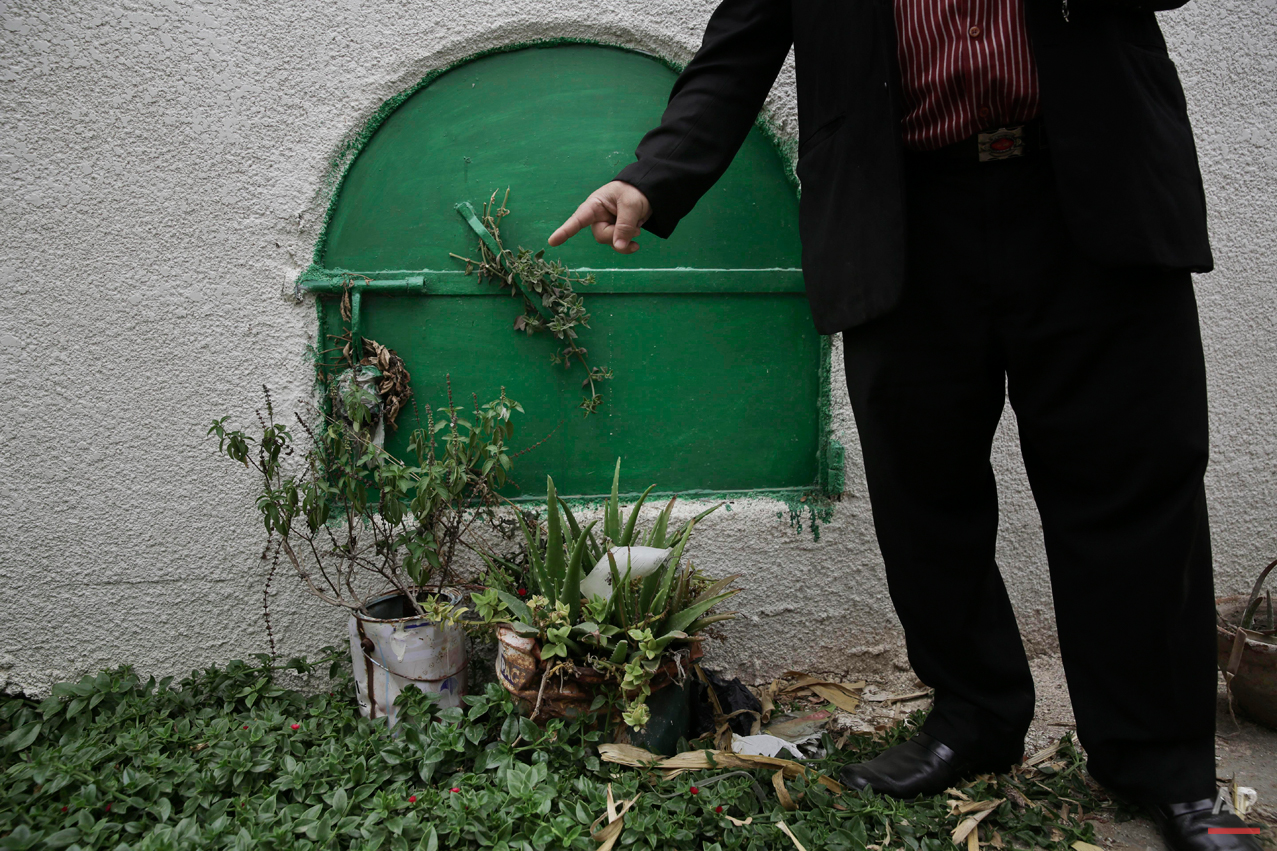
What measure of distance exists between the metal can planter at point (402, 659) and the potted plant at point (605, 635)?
177 millimetres

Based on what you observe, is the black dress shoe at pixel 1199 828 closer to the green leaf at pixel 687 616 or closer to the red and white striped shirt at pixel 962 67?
the green leaf at pixel 687 616

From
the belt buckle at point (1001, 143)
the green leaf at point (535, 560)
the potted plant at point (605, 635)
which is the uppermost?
the belt buckle at point (1001, 143)

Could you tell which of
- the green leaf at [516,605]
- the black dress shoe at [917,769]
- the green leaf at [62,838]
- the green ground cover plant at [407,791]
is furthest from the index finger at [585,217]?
the green leaf at [62,838]

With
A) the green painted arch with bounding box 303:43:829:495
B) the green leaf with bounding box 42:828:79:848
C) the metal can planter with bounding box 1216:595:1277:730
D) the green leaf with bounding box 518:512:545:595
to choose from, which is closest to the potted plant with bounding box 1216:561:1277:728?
the metal can planter with bounding box 1216:595:1277:730

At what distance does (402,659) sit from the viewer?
1.92 m

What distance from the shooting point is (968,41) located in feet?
4.60

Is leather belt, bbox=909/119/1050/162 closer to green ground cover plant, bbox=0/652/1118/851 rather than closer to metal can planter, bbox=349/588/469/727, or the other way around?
green ground cover plant, bbox=0/652/1118/851

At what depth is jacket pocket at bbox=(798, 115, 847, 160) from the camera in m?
1.53

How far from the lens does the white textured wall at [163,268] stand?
2020 mm

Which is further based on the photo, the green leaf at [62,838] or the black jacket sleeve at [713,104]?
the black jacket sleeve at [713,104]

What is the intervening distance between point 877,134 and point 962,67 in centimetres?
19

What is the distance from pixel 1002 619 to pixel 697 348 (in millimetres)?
1179

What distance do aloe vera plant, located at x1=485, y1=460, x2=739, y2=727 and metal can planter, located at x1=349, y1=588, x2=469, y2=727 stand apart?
0.22 meters

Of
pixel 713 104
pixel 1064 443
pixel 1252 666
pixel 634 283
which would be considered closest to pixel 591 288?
pixel 634 283
